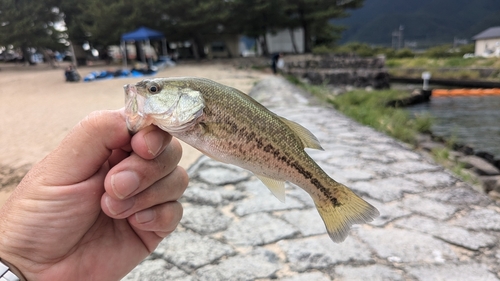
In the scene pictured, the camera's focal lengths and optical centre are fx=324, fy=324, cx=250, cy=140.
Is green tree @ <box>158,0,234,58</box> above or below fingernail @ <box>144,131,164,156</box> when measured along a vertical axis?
above

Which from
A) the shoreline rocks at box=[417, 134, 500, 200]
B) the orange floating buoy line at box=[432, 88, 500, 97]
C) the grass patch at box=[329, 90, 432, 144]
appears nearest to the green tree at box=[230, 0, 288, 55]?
the orange floating buoy line at box=[432, 88, 500, 97]

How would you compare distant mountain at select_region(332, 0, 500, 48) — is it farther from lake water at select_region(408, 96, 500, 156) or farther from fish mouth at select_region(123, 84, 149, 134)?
fish mouth at select_region(123, 84, 149, 134)

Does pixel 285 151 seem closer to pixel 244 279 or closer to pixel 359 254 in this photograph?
pixel 244 279

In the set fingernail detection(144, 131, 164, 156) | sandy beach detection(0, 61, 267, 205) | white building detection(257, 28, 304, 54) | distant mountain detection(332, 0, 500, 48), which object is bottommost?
sandy beach detection(0, 61, 267, 205)

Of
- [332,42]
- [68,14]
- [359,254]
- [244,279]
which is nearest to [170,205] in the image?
[244,279]

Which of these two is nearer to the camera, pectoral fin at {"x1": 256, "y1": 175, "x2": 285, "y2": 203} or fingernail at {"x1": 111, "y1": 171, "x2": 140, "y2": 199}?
fingernail at {"x1": 111, "y1": 171, "x2": 140, "y2": 199}

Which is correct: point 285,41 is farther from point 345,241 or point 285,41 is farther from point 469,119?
point 345,241

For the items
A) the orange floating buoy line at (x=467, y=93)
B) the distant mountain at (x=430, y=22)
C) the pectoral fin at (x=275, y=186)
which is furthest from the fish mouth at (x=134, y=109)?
the distant mountain at (x=430, y=22)

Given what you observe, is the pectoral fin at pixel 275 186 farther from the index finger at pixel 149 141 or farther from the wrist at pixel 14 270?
the wrist at pixel 14 270

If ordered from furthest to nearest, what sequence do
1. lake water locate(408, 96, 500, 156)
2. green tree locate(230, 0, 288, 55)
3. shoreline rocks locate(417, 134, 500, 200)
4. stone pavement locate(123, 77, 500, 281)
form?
1. green tree locate(230, 0, 288, 55)
2. lake water locate(408, 96, 500, 156)
3. shoreline rocks locate(417, 134, 500, 200)
4. stone pavement locate(123, 77, 500, 281)
